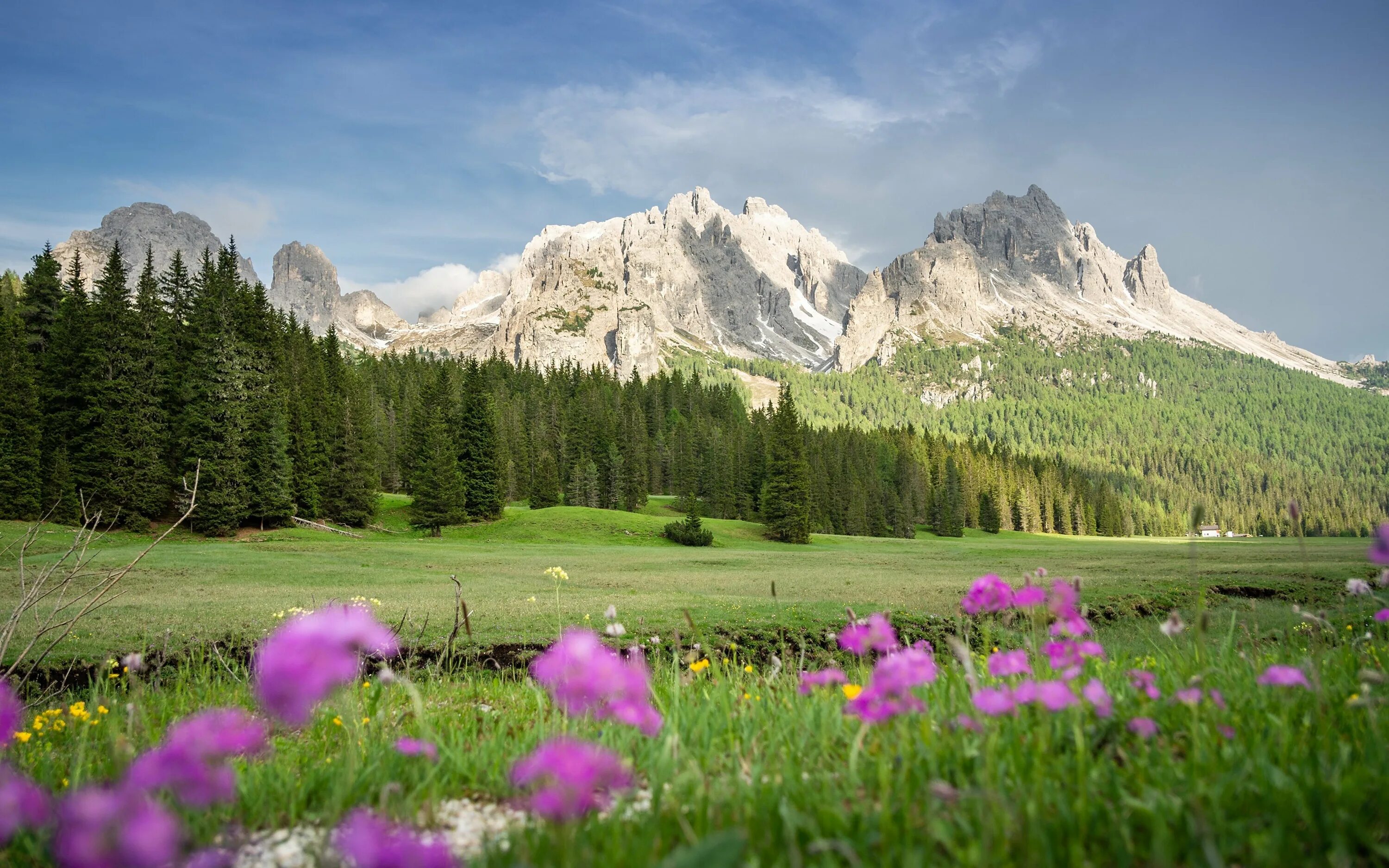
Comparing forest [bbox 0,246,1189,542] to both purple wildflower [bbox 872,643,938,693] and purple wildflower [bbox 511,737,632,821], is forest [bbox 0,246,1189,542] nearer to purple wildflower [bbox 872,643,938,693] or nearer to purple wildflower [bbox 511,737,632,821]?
purple wildflower [bbox 511,737,632,821]

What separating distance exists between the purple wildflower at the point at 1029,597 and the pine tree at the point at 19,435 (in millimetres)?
47426

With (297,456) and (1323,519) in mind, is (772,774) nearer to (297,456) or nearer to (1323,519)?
(297,456)

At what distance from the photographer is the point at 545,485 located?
244 ft

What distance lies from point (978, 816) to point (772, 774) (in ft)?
2.52

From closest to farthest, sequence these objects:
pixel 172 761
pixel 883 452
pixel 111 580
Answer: pixel 172 761
pixel 111 580
pixel 883 452

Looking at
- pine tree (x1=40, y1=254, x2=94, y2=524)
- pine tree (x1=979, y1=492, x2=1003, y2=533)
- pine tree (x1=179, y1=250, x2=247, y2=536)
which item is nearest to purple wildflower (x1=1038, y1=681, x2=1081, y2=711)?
pine tree (x1=179, y1=250, x2=247, y2=536)

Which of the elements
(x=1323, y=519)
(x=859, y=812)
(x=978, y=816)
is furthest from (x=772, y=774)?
(x=1323, y=519)

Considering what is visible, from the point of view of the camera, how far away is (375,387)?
336ft

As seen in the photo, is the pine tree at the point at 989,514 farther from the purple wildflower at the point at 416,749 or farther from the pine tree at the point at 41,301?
the purple wildflower at the point at 416,749

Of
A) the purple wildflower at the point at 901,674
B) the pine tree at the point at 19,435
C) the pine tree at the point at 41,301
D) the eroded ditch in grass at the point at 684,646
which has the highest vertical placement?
the pine tree at the point at 41,301

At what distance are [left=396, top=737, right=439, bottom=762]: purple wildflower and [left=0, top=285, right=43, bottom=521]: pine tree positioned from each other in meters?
45.5

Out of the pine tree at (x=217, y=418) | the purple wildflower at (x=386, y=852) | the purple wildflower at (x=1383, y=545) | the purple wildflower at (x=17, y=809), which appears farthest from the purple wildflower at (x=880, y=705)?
the pine tree at (x=217, y=418)

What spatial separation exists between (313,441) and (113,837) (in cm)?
5294

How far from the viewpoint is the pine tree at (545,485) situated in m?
73.8
